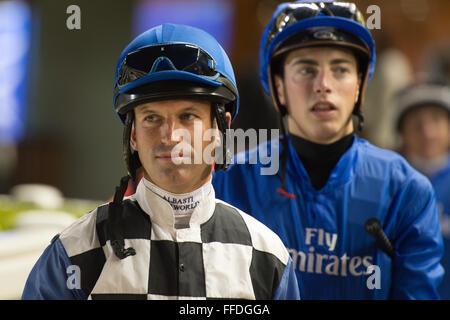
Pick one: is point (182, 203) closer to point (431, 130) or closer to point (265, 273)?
point (265, 273)

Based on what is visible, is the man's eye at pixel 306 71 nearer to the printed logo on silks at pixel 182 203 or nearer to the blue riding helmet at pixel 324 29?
the blue riding helmet at pixel 324 29

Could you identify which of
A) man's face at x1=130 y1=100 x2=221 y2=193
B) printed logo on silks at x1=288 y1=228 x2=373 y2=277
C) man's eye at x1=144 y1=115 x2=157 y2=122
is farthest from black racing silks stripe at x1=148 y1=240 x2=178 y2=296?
printed logo on silks at x1=288 y1=228 x2=373 y2=277

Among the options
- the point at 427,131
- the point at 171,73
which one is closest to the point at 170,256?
the point at 171,73

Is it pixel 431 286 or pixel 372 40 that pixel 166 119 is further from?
pixel 431 286

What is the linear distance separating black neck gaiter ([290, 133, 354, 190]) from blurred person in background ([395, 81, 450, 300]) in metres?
0.64

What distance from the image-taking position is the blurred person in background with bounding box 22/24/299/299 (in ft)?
3.46

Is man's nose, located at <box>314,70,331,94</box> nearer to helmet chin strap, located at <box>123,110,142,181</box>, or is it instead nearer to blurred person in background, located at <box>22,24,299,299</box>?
blurred person in background, located at <box>22,24,299,299</box>

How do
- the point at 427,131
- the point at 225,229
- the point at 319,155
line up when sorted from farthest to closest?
the point at 427,131 → the point at 319,155 → the point at 225,229

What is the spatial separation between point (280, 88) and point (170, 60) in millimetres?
459

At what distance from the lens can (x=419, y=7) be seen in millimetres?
1901

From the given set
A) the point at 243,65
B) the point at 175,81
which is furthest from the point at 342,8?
the point at 175,81

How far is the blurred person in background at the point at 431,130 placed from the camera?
2.05 m

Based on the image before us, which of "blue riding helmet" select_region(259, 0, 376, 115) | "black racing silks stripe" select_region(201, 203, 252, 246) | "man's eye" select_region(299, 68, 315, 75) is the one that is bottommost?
"black racing silks stripe" select_region(201, 203, 252, 246)

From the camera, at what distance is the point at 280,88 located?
1436 millimetres
